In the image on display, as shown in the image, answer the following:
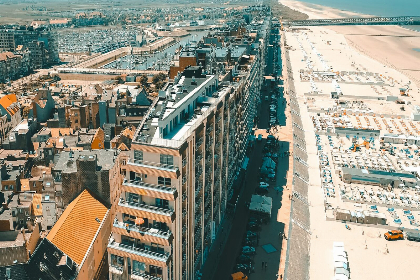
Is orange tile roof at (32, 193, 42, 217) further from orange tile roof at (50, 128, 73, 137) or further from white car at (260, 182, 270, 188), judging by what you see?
white car at (260, 182, 270, 188)

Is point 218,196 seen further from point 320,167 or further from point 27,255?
point 320,167

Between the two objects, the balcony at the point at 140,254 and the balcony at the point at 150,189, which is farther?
the balcony at the point at 140,254

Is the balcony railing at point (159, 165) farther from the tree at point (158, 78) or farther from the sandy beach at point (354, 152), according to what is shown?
the tree at point (158, 78)

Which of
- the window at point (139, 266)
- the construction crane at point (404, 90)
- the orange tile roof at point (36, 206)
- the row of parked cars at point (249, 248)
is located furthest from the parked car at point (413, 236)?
the construction crane at point (404, 90)

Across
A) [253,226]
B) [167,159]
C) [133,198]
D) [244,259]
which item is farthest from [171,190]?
[253,226]

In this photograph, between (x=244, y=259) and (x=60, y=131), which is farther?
(x=60, y=131)

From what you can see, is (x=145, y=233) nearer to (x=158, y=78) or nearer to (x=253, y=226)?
(x=253, y=226)
